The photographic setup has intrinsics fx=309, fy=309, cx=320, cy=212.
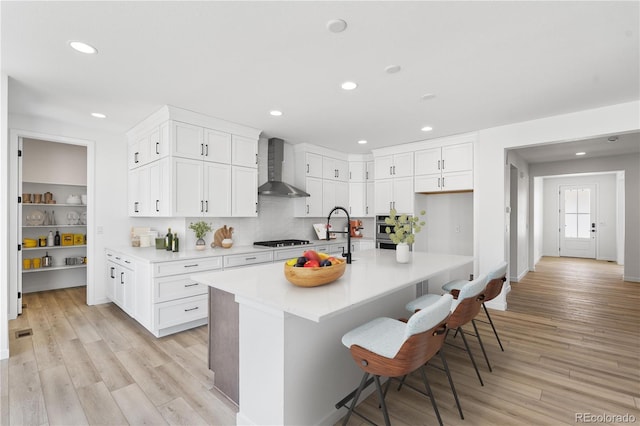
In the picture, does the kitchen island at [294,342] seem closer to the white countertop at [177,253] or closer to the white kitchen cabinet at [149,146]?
the white countertop at [177,253]

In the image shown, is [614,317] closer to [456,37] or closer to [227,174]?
[456,37]

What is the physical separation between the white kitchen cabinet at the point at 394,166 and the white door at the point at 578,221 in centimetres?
666

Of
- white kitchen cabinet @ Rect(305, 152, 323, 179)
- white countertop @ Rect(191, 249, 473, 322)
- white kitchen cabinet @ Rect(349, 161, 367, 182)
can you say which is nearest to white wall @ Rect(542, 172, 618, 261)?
white kitchen cabinet @ Rect(349, 161, 367, 182)

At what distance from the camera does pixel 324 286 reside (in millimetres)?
1915

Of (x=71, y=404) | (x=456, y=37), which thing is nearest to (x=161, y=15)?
(x=456, y=37)

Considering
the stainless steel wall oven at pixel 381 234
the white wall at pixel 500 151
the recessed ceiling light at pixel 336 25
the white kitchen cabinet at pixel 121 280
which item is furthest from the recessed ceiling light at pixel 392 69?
the white kitchen cabinet at pixel 121 280

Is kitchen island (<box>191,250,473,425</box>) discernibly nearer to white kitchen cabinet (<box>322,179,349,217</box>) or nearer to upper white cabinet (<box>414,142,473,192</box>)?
upper white cabinet (<box>414,142,473,192</box>)

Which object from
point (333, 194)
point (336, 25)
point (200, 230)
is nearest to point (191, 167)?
point (200, 230)

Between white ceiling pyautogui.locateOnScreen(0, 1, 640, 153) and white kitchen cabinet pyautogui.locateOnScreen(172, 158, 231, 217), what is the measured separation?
27.1 inches

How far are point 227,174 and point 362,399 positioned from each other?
3068 millimetres

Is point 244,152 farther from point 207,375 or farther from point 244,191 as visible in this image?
point 207,375

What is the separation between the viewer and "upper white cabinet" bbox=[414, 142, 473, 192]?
459 centimetres

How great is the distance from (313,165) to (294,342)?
4056 mm

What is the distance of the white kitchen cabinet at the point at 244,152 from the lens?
4180 mm
